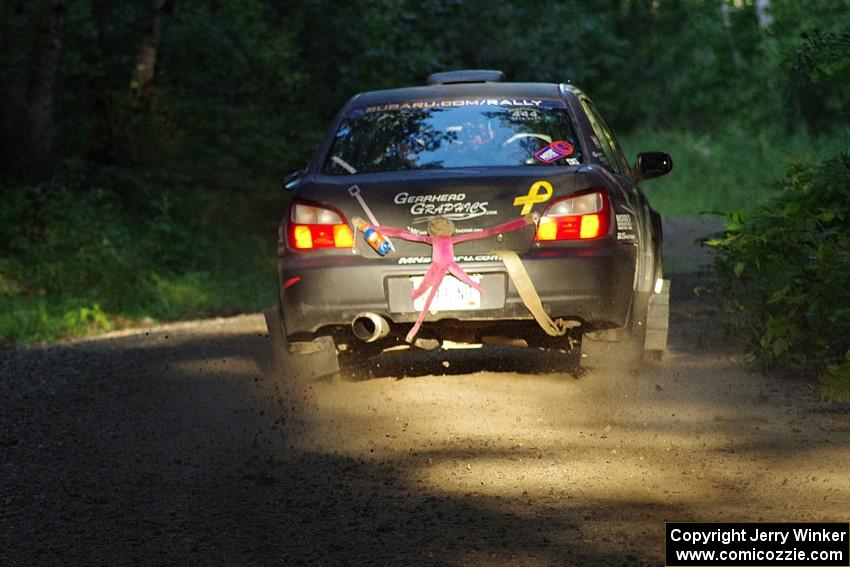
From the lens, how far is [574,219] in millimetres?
9016

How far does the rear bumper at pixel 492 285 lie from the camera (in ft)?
29.4

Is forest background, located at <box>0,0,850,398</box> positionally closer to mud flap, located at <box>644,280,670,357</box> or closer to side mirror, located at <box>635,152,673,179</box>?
side mirror, located at <box>635,152,673,179</box>

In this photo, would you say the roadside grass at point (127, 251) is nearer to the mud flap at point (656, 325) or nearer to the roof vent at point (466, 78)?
the roof vent at point (466, 78)

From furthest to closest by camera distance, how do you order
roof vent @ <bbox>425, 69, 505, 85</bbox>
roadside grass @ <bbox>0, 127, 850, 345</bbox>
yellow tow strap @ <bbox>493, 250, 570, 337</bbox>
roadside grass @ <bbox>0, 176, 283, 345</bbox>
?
roadside grass @ <bbox>0, 127, 850, 345</bbox>, roadside grass @ <bbox>0, 176, 283, 345</bbox>, roof vent @ <bbox>425, 69, 505, 85</bbox>, yellow tow strap @ <bbox>493, 250, 570, 337</bbox>

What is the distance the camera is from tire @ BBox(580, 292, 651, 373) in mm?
9398

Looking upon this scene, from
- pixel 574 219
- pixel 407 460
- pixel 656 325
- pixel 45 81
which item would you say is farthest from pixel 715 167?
pixel 407 460

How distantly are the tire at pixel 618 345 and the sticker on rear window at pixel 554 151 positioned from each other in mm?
859

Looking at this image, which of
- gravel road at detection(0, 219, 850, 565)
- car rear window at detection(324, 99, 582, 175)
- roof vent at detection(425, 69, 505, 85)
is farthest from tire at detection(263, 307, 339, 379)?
roof vent at detection(425, 69, 505, 85)

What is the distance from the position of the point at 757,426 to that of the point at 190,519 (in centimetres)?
310

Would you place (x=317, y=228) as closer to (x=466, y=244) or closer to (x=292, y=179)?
(x=466, y=244)

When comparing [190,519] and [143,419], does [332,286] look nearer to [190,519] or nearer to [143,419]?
[143,419]

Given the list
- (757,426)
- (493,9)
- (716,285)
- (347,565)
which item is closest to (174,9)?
(493,9)

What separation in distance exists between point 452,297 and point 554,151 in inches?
42.0

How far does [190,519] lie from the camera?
6.65 m
